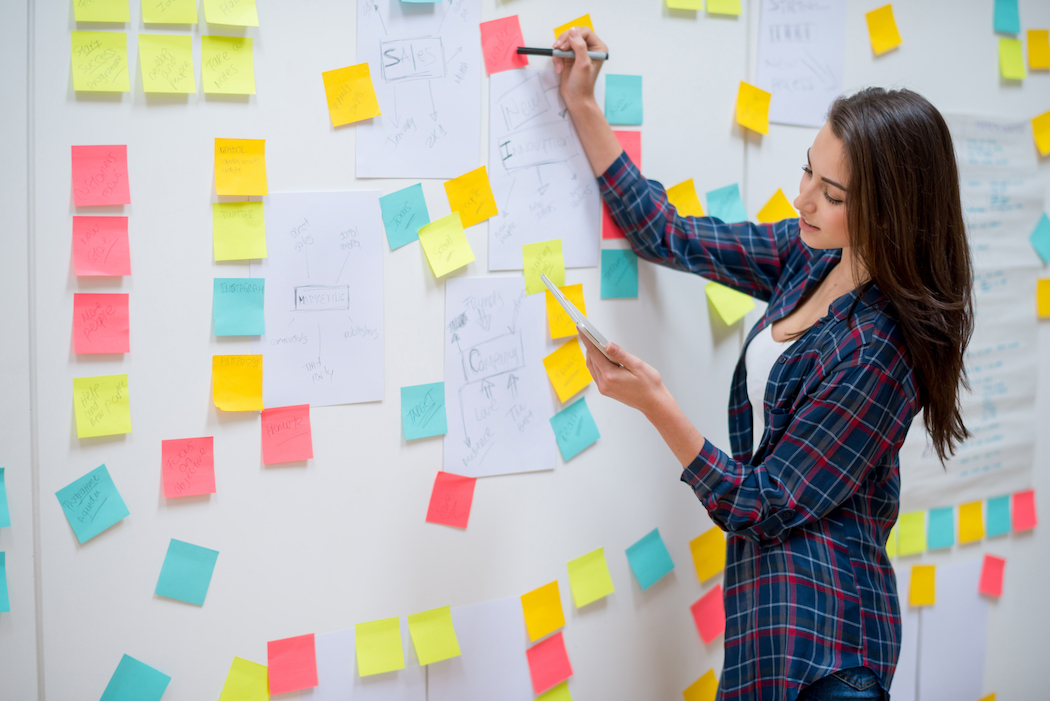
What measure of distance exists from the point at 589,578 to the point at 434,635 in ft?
1.02

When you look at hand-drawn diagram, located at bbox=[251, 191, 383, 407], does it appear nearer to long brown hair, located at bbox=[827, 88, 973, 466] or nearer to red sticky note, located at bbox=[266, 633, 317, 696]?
red sticky note, located at bbox=[266, 633, 317, 696]

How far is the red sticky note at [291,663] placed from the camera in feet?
3.63

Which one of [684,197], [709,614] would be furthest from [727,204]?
[709,614]

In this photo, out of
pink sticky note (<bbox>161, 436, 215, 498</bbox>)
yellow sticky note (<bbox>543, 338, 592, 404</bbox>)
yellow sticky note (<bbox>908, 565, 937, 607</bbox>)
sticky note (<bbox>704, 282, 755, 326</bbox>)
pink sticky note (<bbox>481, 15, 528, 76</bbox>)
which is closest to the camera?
pink sticky note (<bbox>161, 436, 215, 498</bbox>)

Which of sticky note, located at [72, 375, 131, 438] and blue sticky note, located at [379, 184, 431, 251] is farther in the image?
blue sticky note, located at [379, 184, 431, 251]

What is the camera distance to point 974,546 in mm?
1674

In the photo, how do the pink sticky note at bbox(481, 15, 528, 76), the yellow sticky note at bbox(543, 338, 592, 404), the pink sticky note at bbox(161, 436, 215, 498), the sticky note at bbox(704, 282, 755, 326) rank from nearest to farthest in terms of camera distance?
the pink sticky note at bbox(161, 436, 215, 498) → the pink sticky note at bbox(481, 15, 528, 76) → the yellow sticky note at bbox(543, 338, 592, 404) → the sticky note at bbox(704, 282, 755, 326)

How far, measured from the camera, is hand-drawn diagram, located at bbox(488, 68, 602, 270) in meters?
1.17

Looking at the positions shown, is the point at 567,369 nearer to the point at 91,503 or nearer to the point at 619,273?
the point at 619,273

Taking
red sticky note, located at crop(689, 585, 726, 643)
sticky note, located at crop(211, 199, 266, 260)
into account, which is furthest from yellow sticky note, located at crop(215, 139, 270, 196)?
red sticky note, located at crop(689, 585, 726, 643)

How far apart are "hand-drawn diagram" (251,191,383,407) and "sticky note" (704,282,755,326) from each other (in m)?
0.66

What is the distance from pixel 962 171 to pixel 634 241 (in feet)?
2.91

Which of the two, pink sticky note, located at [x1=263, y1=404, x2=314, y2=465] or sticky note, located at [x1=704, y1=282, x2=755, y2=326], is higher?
sticky note, located at [x1=704, y1=282, x2=755, y2=326]

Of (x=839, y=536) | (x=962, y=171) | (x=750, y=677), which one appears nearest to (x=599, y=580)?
(x=750, y=677)
